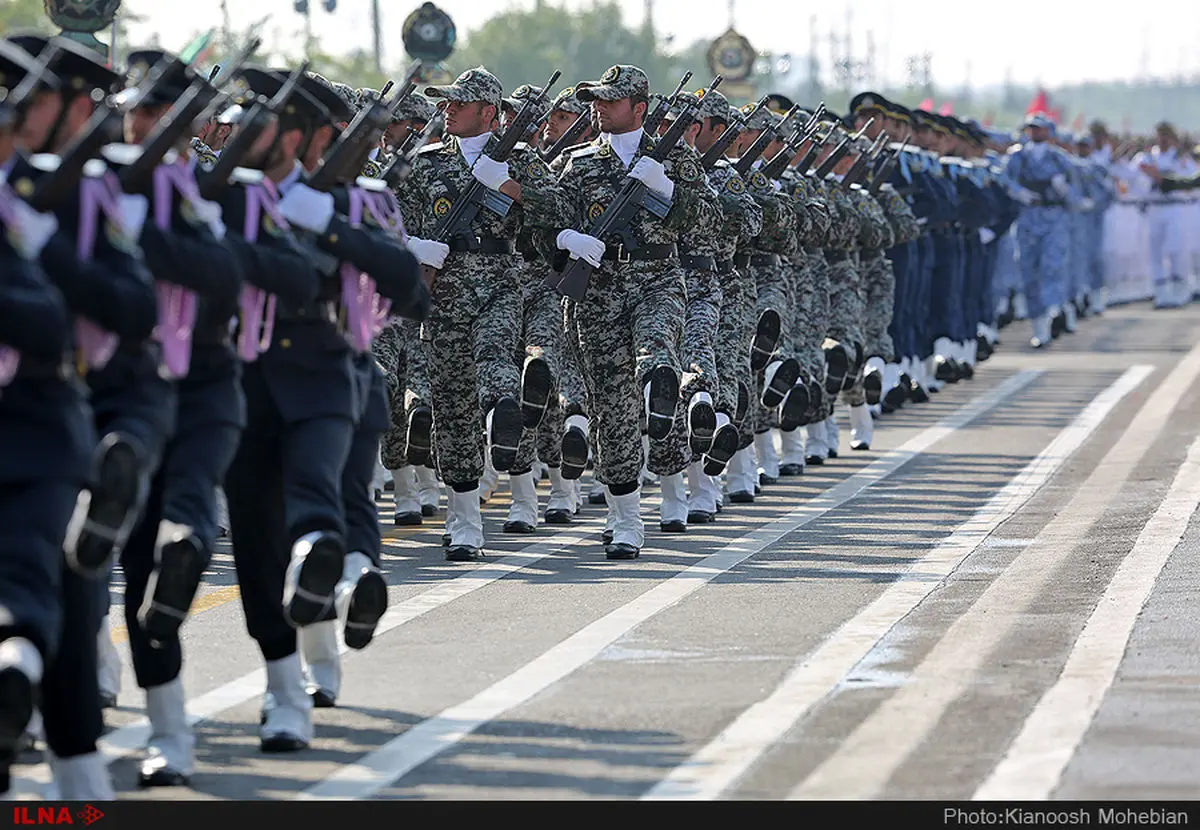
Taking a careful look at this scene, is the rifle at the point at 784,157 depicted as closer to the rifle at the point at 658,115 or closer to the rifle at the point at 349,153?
the rifle at the point at 658,115

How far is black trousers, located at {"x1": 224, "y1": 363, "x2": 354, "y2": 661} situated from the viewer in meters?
8.40

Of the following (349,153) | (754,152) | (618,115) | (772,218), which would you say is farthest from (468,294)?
(349,153)

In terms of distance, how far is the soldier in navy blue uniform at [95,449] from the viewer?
6.88 meters

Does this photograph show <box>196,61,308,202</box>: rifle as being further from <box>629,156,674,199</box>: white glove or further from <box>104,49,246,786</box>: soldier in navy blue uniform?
<box>629,156,674,199</box>: white glove

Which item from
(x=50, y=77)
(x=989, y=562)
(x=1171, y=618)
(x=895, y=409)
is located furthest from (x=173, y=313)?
(x=895, y=409)

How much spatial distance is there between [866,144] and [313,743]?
12807 mm

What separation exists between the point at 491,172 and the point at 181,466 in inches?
214

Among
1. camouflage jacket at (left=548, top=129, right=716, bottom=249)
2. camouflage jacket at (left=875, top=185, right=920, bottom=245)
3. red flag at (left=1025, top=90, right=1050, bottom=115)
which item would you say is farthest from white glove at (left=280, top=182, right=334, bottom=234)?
red flag at (left=1025, top=90, right=1050, bottom=115)

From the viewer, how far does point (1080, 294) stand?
116ft

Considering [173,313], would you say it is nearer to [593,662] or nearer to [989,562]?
[593,662]

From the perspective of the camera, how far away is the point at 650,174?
13.1m

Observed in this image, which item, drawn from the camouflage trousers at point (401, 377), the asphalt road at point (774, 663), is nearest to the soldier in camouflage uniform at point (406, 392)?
the camouflage trousers at point (401, 377)

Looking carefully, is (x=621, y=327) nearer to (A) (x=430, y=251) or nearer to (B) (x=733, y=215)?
(A) (x=430, y=251)

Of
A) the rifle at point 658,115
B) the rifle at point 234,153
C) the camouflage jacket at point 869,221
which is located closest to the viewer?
the rifle at point 234,153
